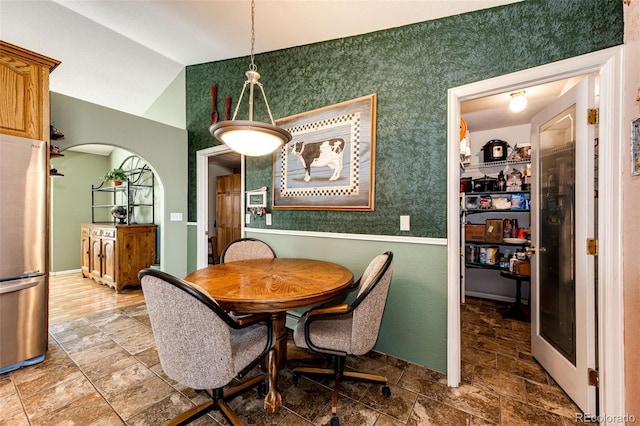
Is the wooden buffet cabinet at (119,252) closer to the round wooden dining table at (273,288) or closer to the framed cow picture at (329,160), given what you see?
the framed cow picture at (329,160)

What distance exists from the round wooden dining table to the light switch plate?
603mm

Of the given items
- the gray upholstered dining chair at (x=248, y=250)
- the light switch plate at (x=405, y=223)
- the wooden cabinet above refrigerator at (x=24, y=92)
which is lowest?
the gray upholstered dining chair at (x=248, y=250)

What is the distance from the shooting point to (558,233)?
72.6 inches

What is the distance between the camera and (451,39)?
1862mm

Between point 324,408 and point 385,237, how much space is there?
127cm

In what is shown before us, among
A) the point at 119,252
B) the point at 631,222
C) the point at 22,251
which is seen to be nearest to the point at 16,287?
the point at 22,251

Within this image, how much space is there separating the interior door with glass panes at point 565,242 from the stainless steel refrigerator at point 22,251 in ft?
12.9

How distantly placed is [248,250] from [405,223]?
1.58 metres

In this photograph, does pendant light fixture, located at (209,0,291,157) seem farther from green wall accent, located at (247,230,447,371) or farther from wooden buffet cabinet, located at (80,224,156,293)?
wooden buffet cabinet, located at (80,224,156,293)

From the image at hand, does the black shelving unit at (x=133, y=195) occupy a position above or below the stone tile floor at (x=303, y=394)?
above

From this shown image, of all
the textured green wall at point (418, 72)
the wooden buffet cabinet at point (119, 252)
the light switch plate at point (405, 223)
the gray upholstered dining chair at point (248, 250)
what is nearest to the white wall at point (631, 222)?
the textured green wall at point (418, 72)

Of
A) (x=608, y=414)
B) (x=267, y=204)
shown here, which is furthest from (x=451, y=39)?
(x=608, y=414)

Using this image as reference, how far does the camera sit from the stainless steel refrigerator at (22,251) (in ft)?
6.13

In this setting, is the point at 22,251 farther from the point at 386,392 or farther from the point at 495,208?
the point at 495,208
